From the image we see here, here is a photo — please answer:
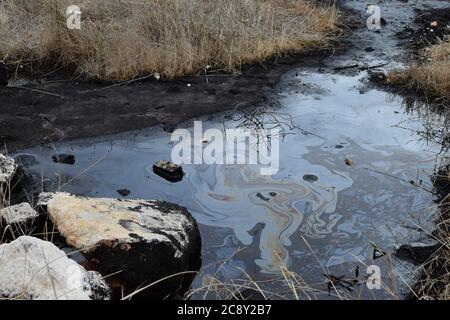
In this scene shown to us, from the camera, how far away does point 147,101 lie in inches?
181

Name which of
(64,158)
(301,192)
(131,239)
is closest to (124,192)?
(64,158)

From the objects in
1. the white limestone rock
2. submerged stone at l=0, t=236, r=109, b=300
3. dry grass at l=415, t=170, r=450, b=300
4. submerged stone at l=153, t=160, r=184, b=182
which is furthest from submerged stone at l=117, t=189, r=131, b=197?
dry grass at l=415, t=170, r=450, b=300

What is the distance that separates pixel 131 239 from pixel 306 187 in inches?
50.2

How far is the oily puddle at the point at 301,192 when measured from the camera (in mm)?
2787

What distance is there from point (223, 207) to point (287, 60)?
101 inches

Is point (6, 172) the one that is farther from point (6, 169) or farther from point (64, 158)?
point (64, 158)

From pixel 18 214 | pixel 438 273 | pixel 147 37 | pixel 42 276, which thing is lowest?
pixel 438 273

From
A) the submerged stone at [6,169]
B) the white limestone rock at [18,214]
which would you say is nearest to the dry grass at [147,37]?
the submerged stone at [6,169]

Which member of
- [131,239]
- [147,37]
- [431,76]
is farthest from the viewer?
[147,37]

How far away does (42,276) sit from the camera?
214 cm

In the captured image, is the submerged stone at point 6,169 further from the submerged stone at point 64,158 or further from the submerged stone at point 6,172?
the submerged stone at point 64,158

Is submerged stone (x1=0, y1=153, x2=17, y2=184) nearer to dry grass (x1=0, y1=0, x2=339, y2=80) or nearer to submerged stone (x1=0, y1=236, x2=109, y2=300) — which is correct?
submerged stone (x1=0, y1=236, x2=109, y2=300)

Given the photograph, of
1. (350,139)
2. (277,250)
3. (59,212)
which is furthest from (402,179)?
(59,212)

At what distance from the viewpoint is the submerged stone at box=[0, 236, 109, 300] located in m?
2.10
